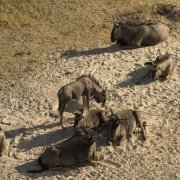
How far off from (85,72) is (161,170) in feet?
17.4

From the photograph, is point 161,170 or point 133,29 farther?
point 133,29

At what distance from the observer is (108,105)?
18188mm

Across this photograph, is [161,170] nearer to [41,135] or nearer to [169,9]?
[41,135]

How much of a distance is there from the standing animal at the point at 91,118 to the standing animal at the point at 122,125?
0.29 metres

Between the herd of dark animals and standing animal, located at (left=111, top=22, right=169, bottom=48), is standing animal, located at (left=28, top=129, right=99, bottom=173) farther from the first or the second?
standing animal, located at (left=111, top=22, right=169, bottom=48)

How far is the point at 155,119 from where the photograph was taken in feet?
57.6

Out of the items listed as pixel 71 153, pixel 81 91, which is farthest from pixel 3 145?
pixel 81 91

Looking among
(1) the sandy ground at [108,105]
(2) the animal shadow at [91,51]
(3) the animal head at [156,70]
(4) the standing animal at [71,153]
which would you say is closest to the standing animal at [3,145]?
(1) the sandy ground at [108,105]

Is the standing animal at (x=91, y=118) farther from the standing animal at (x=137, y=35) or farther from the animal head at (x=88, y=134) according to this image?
the standing animal at (x=137, y=35)

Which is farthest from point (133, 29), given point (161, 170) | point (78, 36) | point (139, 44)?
point (161, 170)

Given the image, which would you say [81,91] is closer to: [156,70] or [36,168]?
[36,168]

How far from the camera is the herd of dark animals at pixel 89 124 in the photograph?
15.5 metres

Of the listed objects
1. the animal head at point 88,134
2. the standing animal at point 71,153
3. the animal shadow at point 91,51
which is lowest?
the standing animal at point 71,153

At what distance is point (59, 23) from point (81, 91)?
642 cm
